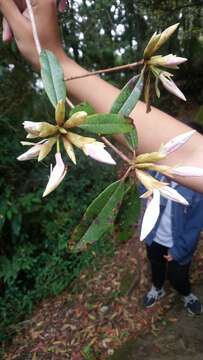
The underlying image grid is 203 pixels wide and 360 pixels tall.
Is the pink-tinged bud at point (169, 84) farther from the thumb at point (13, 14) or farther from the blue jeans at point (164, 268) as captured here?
the blue jeans at point (164, 268)

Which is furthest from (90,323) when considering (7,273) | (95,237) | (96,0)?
(95,237)

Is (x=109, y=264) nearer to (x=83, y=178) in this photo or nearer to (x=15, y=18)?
(x=83, y=178)

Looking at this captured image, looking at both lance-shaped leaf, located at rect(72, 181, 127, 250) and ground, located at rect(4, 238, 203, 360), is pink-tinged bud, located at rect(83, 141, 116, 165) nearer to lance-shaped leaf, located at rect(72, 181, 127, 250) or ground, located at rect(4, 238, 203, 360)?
lance-shaped leaf, located at rect(72, 181, 127, 250)

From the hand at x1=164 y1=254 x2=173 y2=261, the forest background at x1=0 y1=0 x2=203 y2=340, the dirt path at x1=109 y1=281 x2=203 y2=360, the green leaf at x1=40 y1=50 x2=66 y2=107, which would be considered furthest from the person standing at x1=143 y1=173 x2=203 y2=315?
the green leaf at x1=40 y1=50 x2=66 y2=107

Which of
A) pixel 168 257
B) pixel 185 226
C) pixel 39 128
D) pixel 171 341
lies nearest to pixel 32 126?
pixel 39 128

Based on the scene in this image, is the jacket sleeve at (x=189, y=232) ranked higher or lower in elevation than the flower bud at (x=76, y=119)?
lower

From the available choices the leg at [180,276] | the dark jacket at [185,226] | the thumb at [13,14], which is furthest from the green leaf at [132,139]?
the leg at [180,276]

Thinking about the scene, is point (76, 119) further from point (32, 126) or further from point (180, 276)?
point (180, 276)
